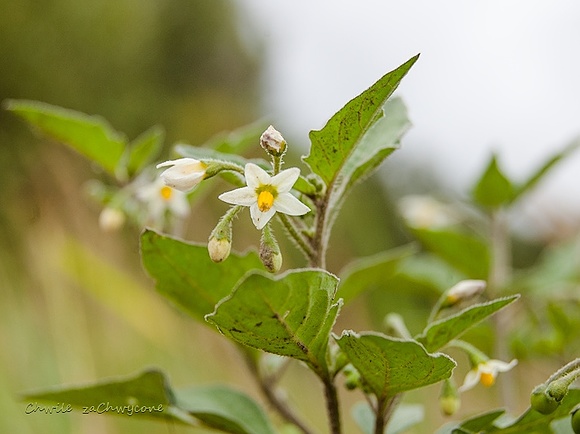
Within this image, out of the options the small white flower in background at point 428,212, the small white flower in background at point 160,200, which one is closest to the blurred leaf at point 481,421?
the small white flower in background at point 160,200

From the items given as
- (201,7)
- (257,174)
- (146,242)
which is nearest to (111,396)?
(146,242)

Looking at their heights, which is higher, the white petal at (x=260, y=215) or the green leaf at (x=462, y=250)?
the green leaf at (x=462, y=250)

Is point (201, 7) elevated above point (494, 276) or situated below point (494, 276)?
above

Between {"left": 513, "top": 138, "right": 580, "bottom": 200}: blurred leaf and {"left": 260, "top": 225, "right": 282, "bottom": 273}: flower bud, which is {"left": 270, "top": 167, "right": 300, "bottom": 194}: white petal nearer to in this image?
{"left": 260, "top": 225, "right": 282, "bottom": 273}: flower bud

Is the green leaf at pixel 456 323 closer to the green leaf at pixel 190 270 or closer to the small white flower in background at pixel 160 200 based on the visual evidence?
the green leaf at pixel 190 270

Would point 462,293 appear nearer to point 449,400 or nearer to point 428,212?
point 449,400

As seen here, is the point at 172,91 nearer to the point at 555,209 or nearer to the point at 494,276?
the point at 555,209
